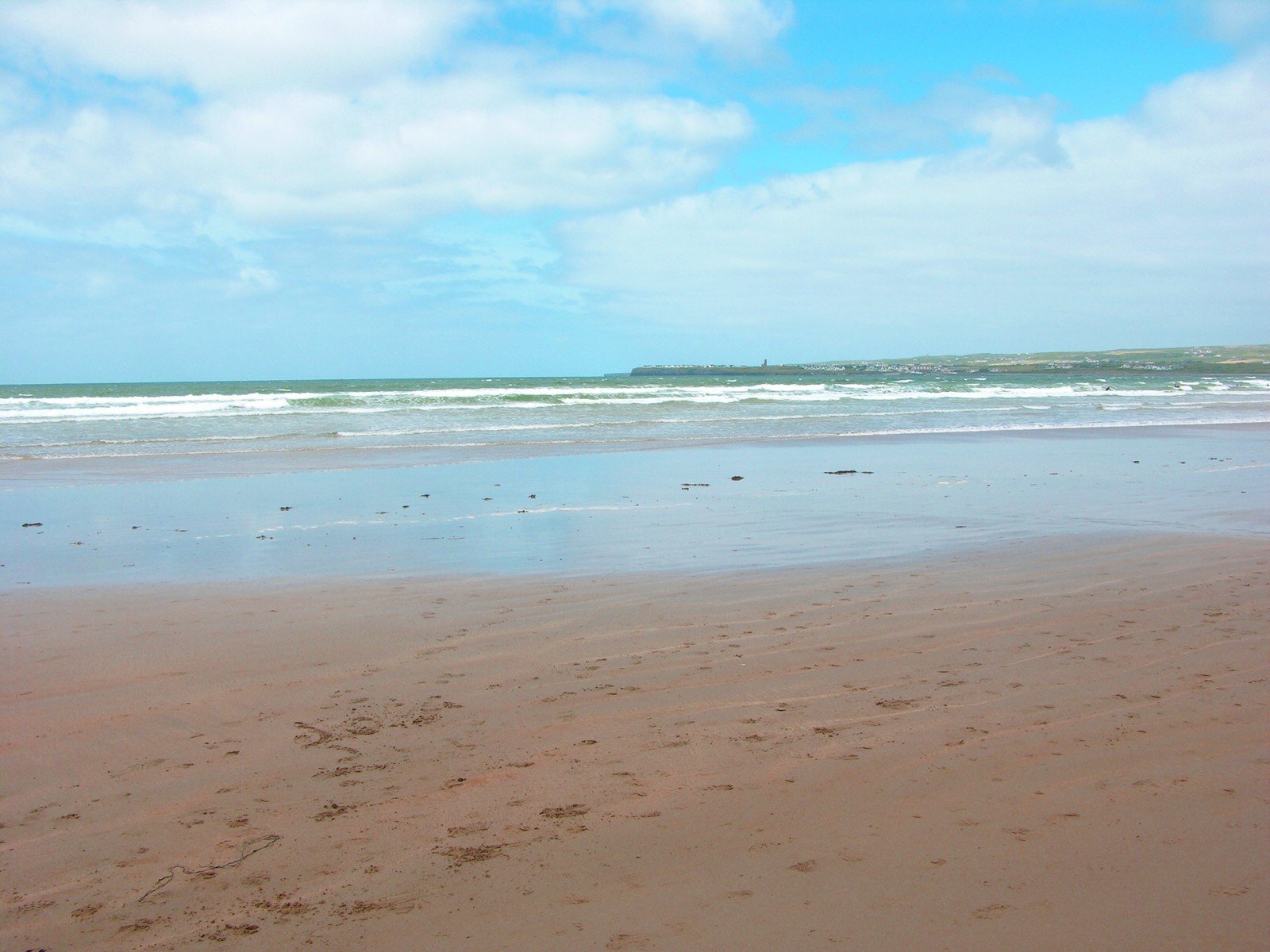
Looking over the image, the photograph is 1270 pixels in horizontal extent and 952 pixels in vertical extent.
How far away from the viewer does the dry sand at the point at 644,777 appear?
289cm

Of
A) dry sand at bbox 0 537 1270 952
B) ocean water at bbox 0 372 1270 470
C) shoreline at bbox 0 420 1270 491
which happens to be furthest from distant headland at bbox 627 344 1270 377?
dry sand at bbox 0 537 1270 952

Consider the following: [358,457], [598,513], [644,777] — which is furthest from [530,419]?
[644,777]

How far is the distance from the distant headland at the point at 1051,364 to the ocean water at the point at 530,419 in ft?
177

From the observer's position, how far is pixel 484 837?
3.35 meters

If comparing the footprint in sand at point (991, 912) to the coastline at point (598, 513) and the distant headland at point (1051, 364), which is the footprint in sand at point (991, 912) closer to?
the coastline at point (598, 513)

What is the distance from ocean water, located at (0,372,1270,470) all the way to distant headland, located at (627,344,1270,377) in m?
53.9

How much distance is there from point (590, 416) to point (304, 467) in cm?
1609

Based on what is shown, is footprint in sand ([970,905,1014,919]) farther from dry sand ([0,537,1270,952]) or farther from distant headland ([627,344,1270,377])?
distant headland ([627,344,1270,377])

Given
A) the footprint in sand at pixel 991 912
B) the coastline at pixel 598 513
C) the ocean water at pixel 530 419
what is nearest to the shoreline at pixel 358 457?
the ocean water at pixel 530 419

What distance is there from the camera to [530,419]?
30.9 meters

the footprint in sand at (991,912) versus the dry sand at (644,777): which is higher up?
the dry sand at (644,777)

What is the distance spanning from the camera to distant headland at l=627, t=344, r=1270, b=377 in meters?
99.2

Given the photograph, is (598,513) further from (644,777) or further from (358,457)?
(358,457)

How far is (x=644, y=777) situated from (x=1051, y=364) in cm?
12118
